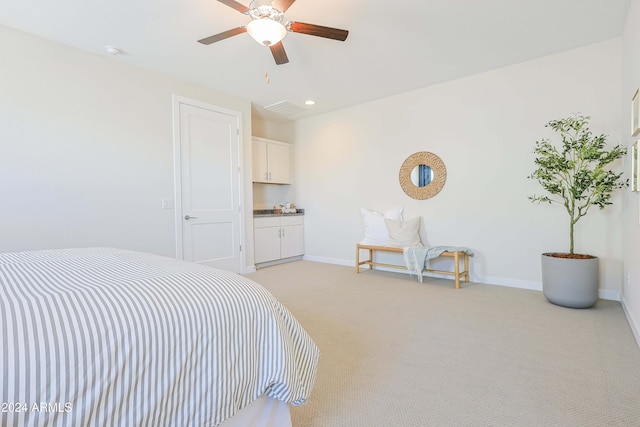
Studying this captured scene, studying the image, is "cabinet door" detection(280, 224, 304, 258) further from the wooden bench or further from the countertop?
the wooden bench

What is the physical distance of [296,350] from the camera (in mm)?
1268

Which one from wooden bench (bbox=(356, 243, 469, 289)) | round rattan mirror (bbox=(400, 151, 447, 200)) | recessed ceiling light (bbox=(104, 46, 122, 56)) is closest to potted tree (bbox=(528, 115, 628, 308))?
wooden bench (bbox=(356, 243, 469, 289))

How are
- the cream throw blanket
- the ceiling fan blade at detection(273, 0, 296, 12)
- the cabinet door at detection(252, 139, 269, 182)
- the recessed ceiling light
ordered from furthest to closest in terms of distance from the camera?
the cabinet door at detection(252, 139, 269, 182), the cream throw blanket, the recessed ceiling light, the ceiling fan blade at detection(273, 0, 296, 12)

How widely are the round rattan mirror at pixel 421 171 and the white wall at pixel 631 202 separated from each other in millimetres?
1773

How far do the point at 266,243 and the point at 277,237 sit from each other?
25 cm

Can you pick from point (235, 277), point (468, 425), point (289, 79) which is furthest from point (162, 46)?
point (468, 425)

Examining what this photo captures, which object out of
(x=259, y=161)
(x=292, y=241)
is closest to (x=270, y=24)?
(x=259, y=161)

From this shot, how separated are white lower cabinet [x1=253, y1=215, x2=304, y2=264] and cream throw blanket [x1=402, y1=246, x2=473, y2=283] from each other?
7.01 feet

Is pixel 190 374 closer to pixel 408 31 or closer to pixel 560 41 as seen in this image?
pixel 408 31

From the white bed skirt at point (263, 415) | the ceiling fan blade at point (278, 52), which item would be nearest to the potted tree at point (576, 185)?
the ceiling fan blade at point (278, 52)

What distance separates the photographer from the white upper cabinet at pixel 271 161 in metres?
5.27

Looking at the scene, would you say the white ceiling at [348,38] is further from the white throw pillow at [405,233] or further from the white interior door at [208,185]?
the white throw pillow at [405,233]

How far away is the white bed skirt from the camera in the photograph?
44.5 inches

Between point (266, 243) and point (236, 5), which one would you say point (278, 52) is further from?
point (266, 243)
